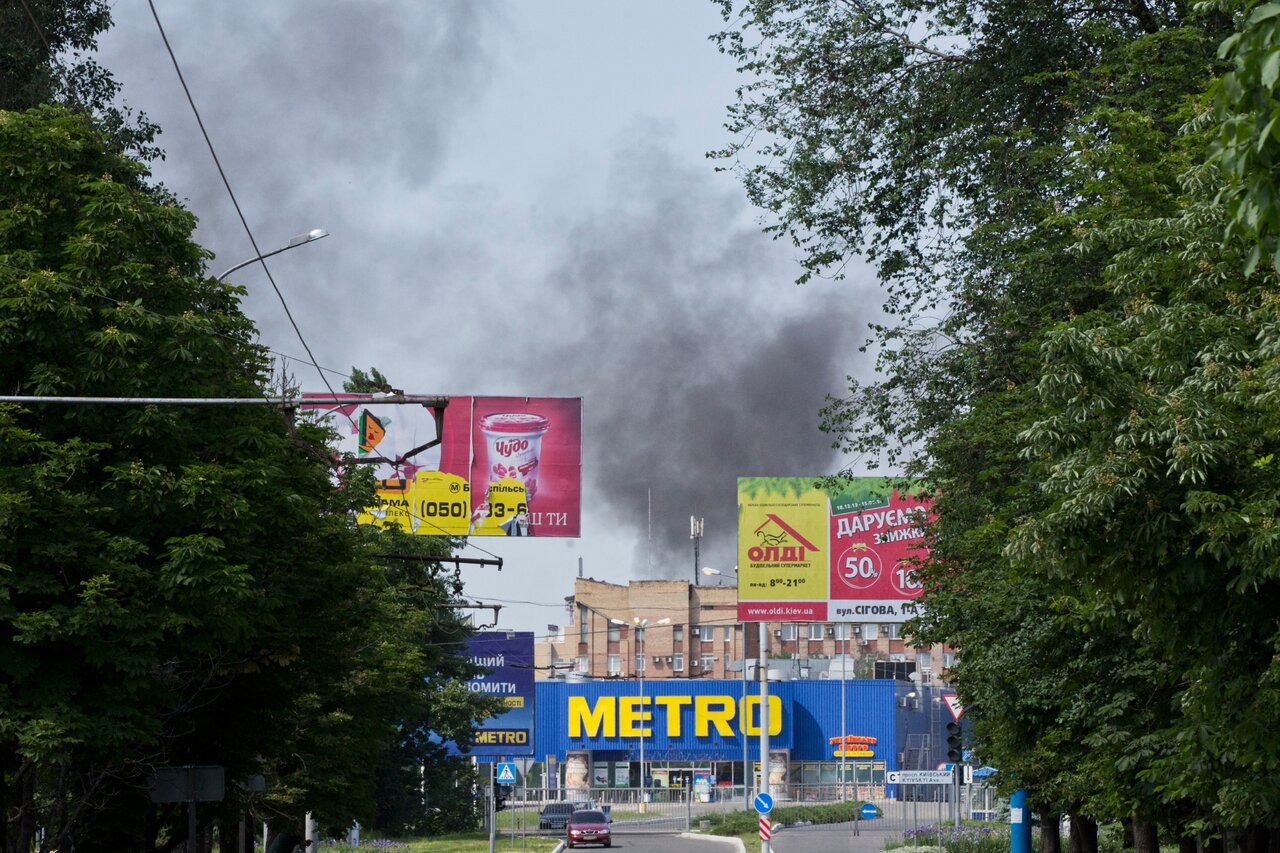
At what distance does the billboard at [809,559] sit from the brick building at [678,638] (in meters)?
52.4

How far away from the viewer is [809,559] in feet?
201

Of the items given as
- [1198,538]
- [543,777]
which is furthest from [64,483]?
[543,777]

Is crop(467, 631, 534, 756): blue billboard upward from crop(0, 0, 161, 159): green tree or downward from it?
downward

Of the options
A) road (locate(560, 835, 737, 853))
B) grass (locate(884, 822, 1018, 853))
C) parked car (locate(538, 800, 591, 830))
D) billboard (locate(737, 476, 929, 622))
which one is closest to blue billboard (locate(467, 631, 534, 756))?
parked car (locate(538, 800, 591, 830))

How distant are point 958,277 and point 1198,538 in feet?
45.7

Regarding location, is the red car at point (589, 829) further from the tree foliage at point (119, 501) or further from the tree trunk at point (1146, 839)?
the tree foliage at point (119, 501)

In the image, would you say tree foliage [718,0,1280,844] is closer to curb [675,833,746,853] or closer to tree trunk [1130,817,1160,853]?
tree trunk [1130,817,1160,853]

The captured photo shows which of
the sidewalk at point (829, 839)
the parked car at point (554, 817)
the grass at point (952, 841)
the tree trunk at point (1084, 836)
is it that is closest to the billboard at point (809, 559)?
the sidewalk at point (829, 839)

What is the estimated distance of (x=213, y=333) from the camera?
1950cm

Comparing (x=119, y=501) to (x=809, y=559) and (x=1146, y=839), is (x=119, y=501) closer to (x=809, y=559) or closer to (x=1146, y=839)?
(x=1146, y=839)

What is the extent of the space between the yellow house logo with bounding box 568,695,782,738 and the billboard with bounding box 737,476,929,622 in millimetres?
30479

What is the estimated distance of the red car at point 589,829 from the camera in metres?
54.6

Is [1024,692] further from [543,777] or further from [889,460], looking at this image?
[543,777]

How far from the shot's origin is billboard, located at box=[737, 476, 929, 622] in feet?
199
